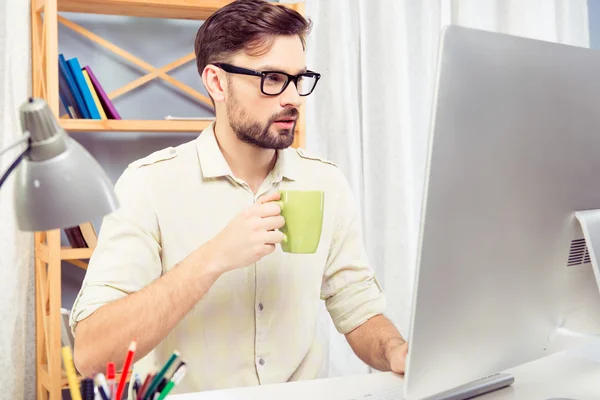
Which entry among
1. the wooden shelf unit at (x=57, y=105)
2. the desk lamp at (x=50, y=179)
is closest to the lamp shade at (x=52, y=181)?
the desk lamp at (x=50, y=179)

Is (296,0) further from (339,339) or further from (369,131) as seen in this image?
(339,339)

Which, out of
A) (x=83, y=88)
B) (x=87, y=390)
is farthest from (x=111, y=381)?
(x=83, y=88)

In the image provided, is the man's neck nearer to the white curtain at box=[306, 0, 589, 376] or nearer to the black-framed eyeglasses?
the black-framed eyeglasses

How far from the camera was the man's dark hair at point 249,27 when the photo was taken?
4.84 ft

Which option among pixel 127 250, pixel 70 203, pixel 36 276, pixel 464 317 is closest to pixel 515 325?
pixel 464 317

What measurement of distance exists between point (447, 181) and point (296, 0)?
1.87 meters

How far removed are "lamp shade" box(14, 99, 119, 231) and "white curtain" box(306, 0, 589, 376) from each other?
195 cm

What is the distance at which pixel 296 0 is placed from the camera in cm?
244

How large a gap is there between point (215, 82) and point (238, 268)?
504 mm

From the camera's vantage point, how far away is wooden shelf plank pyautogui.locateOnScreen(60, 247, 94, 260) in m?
2.15

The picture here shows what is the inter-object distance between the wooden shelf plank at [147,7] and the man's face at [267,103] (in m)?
0.83

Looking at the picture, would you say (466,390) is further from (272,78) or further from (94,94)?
(94,94)

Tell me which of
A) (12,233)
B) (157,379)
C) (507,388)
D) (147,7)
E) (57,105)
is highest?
(147,7)

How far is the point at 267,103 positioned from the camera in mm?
1481
